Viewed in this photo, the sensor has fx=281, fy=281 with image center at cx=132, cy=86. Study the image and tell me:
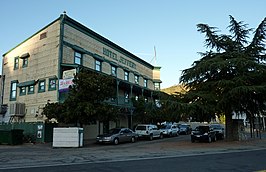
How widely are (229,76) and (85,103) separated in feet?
44.6

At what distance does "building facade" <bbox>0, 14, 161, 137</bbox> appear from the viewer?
92.0 ft

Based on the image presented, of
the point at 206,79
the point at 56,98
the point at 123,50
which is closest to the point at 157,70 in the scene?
the point at 123,50

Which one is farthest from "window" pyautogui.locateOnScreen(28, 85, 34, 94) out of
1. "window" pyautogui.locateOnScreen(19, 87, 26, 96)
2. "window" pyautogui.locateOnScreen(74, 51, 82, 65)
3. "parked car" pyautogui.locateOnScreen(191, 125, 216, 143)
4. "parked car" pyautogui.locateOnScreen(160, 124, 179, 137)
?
"parked car" pyautogui.locateOnScreen(191, 125, 216, 143)

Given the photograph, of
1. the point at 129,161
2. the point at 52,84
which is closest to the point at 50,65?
the point at 52,84

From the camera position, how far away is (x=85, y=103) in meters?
21.6

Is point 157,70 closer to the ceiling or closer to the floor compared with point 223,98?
closer to the ceiling

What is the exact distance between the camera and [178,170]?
1055cm

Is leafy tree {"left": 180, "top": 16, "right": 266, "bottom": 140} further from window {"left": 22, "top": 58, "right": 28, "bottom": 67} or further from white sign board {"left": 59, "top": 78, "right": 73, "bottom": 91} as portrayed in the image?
window {"left": 22, "top": 58, "right": 28, "bottom": 67}

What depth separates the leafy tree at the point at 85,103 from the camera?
21547mm

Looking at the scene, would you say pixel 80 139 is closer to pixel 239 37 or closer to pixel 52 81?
pixel 52 81

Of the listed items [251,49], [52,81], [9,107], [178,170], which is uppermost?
[251,49]

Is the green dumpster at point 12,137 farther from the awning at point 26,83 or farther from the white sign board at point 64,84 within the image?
the awning at point 26,83

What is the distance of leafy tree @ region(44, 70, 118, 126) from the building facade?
12.1 feet

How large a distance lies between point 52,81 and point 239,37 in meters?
19.1
